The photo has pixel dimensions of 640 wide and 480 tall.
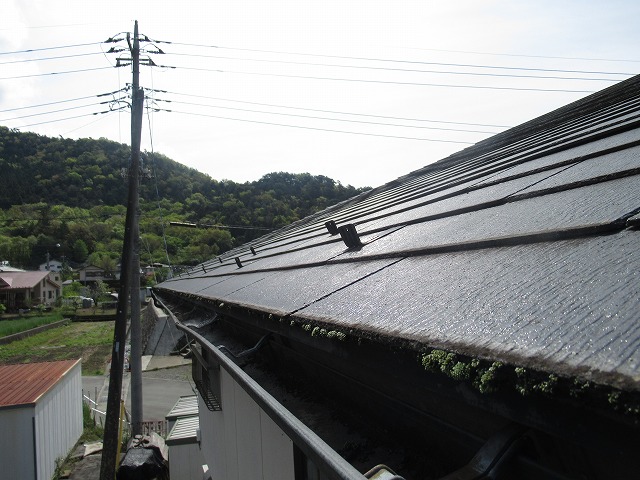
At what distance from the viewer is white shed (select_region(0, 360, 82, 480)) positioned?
42.0ft

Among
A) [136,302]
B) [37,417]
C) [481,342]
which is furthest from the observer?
[136,302]

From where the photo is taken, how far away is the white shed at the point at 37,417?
12.8m

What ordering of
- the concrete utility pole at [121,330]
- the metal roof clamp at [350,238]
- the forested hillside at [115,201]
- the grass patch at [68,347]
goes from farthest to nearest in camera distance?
the forested hillside at [115,201], the grass patch at [68,347], the concrete utility pole at [121,330], the metal roof clamp at [350,238]

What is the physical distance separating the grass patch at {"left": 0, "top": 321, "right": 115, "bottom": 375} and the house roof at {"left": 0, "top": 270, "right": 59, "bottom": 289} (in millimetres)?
20539

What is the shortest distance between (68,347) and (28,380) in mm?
20554

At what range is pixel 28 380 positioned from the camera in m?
15.1

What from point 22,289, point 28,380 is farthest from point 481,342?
point 22,289

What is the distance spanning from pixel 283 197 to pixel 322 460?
3401cm

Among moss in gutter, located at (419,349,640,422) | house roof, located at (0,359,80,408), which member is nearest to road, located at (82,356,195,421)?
house roof, located at (0,359,80,408)

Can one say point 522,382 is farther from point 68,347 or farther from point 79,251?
point 79,251

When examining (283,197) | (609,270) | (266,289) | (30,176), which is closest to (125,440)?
(266,289)

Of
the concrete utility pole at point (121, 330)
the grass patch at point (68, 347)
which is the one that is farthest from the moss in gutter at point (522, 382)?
the grass patch at point (68, 347)

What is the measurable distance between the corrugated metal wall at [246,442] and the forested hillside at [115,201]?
21.1 m

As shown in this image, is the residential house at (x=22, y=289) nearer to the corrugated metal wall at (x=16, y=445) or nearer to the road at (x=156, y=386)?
the road at (x=156, y=386)
